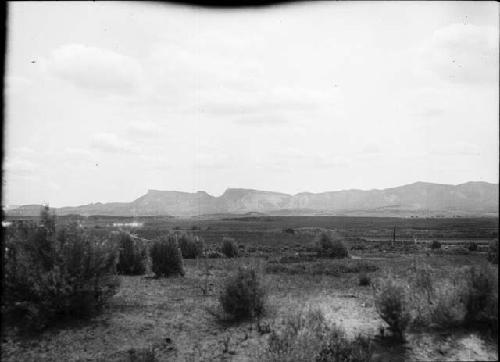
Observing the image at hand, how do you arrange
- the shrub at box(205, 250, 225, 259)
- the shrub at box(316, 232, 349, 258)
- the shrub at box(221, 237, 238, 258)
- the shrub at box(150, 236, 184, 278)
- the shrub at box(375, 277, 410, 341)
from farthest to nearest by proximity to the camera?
the shrub at box(221, 237, 238, 258), the shrub at box(316, 232, 349, 258), the shrub at box(205, 250, 225, 259), the shrub at box(150, 236, 184, 278), the shrub at box(375, 277, 410, 341)

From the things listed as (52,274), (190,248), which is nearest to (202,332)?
(52,274)

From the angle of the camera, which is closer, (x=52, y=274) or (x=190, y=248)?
(x=52, y=274)

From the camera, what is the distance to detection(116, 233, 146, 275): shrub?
17203mm

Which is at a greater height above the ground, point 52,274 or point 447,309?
point 52,274

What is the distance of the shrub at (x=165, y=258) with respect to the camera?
53.7 ft

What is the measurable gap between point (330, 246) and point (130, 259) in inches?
571

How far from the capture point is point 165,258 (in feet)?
54.0

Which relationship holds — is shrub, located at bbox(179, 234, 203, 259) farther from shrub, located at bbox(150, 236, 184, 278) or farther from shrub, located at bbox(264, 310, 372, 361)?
shrub, located at bbox(264, 310, 372, 361)

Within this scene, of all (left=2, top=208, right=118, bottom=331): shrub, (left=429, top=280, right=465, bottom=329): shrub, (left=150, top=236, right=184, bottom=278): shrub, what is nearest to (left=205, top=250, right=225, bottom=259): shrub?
(left=150, top=236, right=184, bottom=278): shrub

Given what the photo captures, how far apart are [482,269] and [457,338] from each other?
1571 mm

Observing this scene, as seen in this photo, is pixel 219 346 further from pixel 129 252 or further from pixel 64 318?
pixel 129 252

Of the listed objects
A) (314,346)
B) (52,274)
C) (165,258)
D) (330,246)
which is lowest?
(330,246)

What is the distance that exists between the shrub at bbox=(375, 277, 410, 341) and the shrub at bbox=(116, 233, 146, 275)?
37.2 ft

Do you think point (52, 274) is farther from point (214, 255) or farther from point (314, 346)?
point (214, 255)
